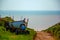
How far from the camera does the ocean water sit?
8.30 ft

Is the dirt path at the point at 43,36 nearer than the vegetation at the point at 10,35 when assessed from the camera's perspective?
No

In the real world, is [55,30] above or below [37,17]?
below

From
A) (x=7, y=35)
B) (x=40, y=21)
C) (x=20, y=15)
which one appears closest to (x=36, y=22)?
(x=40, y=21)

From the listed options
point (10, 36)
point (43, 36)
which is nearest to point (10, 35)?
point (10, 36)

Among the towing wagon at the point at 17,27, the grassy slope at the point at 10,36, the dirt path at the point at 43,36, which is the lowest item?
the dirt path at the point at 43,36

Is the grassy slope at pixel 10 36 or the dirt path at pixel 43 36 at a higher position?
the grassy slope at pixel 10 36

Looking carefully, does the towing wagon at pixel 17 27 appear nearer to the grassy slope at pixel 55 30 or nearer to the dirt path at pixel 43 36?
the dirt path at pixel 43 36

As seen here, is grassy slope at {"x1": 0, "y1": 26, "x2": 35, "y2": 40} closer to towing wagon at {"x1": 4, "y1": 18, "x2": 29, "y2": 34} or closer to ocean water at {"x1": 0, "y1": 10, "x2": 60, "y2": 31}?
towing wagon at {"x1": 4, "y1": 18, "x2": 29, "y2": 34}

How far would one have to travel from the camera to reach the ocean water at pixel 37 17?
253 cm

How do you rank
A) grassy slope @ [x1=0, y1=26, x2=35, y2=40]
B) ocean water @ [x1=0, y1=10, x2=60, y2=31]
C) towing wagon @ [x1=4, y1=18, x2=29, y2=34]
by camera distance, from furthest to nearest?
1. ocean water @ [x1=0, y1=10, x2=60, y2=31]
2. towing wagon @ [x1=4, y1=18, x2=29, y2=34]
3. grassy slope @ [x1=0, y1=26, x2=35, y2=40]

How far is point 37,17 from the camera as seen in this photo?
8.30ft

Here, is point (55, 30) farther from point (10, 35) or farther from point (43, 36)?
point (10, 35)

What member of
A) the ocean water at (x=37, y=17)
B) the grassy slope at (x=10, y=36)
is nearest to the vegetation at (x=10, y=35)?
the grassy slope at (x=10, y=36)

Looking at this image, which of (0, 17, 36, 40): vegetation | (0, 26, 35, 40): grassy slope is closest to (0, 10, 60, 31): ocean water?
(0, 17, 36, 40): vegetation
